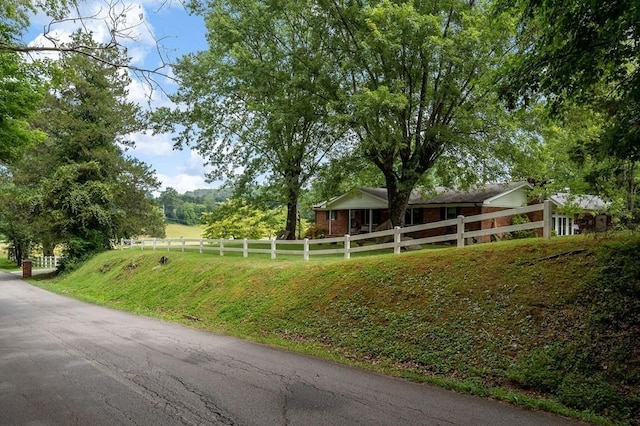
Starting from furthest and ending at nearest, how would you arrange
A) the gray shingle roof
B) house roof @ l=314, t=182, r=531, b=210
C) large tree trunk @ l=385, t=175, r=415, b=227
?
1. the gray shingle roof
2. house roof @ l=314, t=182, r=531, b=210
3. large tree trunk @ l=385, t=175, r=415, b=227

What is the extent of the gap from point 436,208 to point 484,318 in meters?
20.6

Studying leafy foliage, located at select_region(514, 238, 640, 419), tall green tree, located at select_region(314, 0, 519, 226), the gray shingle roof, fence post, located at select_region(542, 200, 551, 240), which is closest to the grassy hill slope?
leafy foliage, located at select_region(514, 238, 640, 419)

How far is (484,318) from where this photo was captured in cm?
702

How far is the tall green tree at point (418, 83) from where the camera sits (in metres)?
16.7

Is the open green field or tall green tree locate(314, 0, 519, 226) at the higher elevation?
tall green tree locate(314, 0, 519, 226)

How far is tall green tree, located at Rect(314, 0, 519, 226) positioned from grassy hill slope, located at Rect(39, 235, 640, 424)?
8689mm

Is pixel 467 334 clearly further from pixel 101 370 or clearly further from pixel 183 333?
pixel 183 333

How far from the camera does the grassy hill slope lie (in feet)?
17.9

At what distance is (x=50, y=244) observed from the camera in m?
28.1

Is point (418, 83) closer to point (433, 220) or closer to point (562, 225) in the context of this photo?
point (433, 220)

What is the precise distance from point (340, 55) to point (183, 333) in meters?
15.3

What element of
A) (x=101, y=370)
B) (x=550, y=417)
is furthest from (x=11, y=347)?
(x=550, y=417)

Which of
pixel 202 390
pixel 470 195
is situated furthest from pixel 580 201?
pixel 202 390

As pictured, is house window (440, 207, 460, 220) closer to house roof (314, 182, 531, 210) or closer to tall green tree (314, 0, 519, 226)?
house roof (314, 182, 531, 210)
